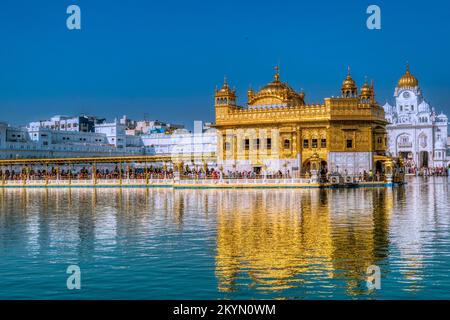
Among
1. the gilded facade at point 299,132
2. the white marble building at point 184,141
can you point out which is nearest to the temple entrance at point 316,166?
the gilded facade at point 299,132

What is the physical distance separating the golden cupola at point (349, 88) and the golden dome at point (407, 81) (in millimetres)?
76221

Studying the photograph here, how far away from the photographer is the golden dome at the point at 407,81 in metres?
127

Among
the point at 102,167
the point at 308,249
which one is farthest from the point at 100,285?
the point at 102,167

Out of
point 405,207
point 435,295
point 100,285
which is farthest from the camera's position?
Answer: point 405,207

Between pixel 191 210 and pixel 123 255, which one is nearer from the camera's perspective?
pixel 123 255

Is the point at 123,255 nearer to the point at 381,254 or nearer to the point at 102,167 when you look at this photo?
the point at 381,254

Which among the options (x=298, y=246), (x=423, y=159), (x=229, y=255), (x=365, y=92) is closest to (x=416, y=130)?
(x=423, y=159)

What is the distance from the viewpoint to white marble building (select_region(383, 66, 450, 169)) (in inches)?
4685

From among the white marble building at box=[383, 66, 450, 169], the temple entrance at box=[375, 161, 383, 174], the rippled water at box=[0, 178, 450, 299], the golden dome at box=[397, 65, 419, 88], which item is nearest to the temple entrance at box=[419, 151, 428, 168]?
the white marble building at box=[383, 66, 450, 169]

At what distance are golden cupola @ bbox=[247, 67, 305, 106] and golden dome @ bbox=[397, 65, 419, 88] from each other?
71.5 meters

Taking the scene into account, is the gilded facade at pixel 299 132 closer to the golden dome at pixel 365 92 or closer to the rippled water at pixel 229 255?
the golden dome at pixel 365 92

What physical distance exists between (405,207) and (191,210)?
9962mm

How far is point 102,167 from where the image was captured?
113562mm
